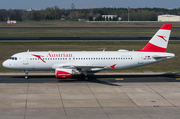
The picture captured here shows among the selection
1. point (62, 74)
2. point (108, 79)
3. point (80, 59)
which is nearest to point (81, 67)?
point (80, 59)

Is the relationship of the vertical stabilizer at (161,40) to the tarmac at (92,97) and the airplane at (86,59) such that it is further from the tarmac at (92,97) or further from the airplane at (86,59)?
the tarmac at (92,97)

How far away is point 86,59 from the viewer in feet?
122

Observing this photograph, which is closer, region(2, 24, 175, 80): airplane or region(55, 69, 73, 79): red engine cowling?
region(55, 69, 73, 79): red engine cowling

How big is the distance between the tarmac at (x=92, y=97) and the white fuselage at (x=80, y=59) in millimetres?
2108

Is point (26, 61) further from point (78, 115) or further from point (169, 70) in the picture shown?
point (169, 70)

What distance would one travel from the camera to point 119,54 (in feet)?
124

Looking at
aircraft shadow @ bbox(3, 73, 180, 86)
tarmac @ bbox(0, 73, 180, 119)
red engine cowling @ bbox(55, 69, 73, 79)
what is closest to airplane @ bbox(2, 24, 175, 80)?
red engine cowling @ bbox(55, 69, 73, 79)

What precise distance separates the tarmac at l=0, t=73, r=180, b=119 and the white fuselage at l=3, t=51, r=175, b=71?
2.11 meters

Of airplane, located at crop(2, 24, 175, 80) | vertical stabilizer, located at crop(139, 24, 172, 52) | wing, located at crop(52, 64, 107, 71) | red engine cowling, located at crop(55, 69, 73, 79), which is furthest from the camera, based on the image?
vertical stabilizer, located at crop(139, 24, 172, 52)

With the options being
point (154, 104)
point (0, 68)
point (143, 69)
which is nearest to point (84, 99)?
point (154, 104)

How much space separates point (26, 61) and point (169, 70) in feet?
80.0

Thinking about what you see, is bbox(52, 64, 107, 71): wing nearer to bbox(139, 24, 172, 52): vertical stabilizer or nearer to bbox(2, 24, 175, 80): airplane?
bbox(2, 24, 175, 80): airplane

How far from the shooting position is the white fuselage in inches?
1449

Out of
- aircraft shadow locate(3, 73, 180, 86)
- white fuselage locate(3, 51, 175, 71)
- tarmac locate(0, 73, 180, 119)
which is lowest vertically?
tarmac locate(0, 73, 180, 119)
